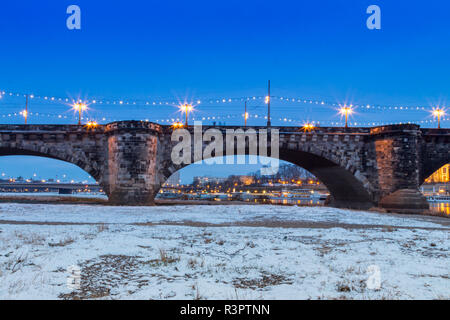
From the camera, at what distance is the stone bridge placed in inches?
1122

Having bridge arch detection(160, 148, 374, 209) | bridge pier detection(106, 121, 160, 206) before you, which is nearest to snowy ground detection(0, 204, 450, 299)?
bridge pier detection(106, 121, 160, 206)

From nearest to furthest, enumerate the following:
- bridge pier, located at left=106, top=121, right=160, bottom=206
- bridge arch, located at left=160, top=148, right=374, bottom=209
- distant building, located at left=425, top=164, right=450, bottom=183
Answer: bridge pier, located at left=106, top=121, right=160, bottom=206 < bridge arch, located at left=160, top=148, right=374, bottom=209 < distant building, located at left=425, top=164, right=450, bottom=183

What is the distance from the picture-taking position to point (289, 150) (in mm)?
33594

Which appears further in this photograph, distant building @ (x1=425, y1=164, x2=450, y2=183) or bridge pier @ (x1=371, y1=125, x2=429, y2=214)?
distant building @ (x1=425, y1=164, x2=450, y2=183)

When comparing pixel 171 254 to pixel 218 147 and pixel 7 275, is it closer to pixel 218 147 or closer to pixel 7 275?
pixel 7 275

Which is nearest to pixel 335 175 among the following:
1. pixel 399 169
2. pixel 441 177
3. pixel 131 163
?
pixel 399 169

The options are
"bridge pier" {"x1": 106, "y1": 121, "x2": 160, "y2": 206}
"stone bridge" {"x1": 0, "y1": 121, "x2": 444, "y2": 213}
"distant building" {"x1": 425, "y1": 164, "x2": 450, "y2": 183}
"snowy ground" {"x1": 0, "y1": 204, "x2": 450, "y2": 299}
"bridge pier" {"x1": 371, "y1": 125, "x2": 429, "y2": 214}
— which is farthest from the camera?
"distant building" {"x1": 425, "y1": 164, "x2": 450, "y2": 183}

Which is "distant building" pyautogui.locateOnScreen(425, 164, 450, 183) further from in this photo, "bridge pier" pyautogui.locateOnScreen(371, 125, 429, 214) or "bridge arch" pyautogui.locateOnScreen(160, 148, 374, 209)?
"bridge pier" pyautogui.locateOnScreen(371, 125, 429, 214)

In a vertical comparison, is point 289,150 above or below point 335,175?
above

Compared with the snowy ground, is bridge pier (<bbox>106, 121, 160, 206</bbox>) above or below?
above

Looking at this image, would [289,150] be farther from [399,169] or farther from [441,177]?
[441,177]
